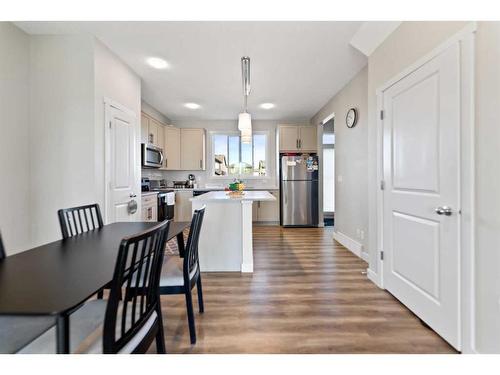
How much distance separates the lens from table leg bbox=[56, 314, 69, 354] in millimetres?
776

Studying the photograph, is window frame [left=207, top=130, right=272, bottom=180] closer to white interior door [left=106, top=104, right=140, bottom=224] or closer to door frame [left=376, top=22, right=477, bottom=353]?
white interior door [left=106, top=104, right=140, bottom=224]

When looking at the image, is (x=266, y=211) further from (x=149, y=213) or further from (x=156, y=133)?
(x=156, y=133)

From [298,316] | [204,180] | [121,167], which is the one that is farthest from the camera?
[204,180]

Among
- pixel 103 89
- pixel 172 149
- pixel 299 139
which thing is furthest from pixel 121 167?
pixel 299 139

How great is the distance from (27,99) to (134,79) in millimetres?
1222

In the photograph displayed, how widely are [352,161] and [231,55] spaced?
221 cm

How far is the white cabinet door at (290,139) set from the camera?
5.73 meters

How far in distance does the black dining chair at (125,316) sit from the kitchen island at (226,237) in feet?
5.64

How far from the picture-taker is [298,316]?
2.00m

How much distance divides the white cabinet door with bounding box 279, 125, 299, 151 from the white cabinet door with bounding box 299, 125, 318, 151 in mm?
88

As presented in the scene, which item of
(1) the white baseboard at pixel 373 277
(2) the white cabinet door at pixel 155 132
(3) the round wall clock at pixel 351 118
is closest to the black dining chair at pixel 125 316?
(1) the white baseboard at pixel 373 277

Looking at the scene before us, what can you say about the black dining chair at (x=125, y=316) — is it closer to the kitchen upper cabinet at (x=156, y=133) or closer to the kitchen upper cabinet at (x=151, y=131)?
the kitchen upper cabinet at (x=151, y=131)

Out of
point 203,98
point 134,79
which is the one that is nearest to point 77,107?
point 134,79
